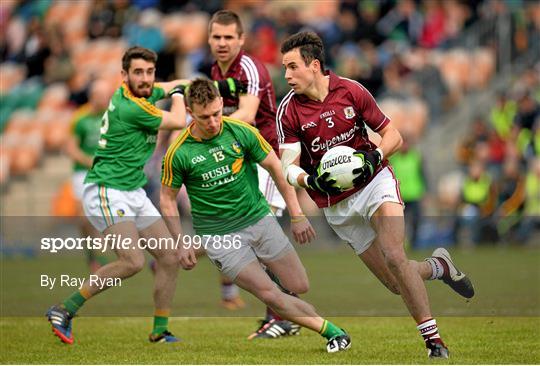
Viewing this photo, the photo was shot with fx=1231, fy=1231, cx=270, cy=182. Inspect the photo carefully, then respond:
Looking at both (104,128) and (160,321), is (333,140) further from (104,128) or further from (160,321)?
(104,128)

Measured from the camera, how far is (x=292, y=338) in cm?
1120

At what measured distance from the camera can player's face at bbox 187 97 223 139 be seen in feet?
31.8

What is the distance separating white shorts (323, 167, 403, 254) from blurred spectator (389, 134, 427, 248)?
10709 millimetres

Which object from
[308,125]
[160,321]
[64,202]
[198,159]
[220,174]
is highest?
[308,125]

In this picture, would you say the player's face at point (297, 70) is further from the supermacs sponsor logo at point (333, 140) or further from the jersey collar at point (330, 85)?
the supermacs sponsor logo at point (333, 140)

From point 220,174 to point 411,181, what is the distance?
11223 millimetres

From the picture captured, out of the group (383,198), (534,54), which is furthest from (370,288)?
Answer: (534,54)

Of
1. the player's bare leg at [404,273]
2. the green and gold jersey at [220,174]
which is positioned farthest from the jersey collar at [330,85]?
the player's bare leg at [404,273]

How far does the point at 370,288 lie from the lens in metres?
15.3

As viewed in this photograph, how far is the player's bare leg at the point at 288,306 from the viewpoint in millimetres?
9758

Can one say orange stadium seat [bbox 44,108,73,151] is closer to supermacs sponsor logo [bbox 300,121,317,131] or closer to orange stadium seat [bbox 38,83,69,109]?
orange stadium seat [bbox 38,83,69,109]

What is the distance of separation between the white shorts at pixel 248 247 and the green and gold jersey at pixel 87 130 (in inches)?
222

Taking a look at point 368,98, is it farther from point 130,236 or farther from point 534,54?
point 534,54

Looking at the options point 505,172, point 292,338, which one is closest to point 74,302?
point 292,338
